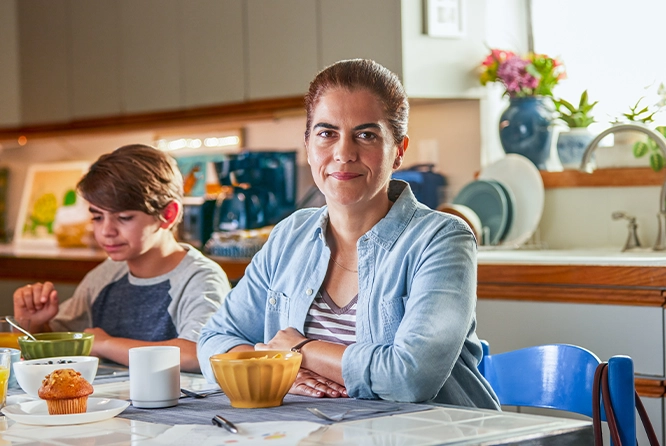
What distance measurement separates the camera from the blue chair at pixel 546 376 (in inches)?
65.6

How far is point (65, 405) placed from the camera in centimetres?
144

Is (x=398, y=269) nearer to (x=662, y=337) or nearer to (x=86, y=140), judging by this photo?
(x=662, y=337)

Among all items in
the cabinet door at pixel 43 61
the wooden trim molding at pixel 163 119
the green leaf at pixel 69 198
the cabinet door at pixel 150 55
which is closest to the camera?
the wooden trim molding at pixel 163 119

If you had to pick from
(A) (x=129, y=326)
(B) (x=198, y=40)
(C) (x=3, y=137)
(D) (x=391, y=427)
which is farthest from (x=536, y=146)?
(C) (x=3, y=137)

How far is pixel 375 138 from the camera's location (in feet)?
5.95

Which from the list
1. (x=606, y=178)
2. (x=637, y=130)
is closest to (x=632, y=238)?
(x=606, y=178)

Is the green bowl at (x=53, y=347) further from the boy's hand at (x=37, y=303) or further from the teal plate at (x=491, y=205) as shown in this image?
the teal plate at (x=491, y=205)

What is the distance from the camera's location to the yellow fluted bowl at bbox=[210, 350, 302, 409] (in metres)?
1.46

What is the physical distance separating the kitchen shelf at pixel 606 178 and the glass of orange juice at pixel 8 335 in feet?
7.47

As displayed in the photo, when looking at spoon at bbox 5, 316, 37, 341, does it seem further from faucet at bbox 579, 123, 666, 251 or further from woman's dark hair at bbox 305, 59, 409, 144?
faucet at bbox 579, 123, 666, 251

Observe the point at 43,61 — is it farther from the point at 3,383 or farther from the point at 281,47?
the point at 3,383

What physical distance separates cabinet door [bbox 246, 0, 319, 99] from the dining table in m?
2.58

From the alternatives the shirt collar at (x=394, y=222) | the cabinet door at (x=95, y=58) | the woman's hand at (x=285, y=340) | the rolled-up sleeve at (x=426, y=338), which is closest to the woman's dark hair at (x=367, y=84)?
the shirt collar at (x=394, y=222)

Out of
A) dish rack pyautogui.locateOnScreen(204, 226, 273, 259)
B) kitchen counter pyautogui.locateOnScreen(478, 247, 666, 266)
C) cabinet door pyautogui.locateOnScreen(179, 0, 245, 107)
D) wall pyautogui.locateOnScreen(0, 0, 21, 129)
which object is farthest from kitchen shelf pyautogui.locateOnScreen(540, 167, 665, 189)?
wall pyautogui.locateOnScreen(0, 0, 21, 129)
